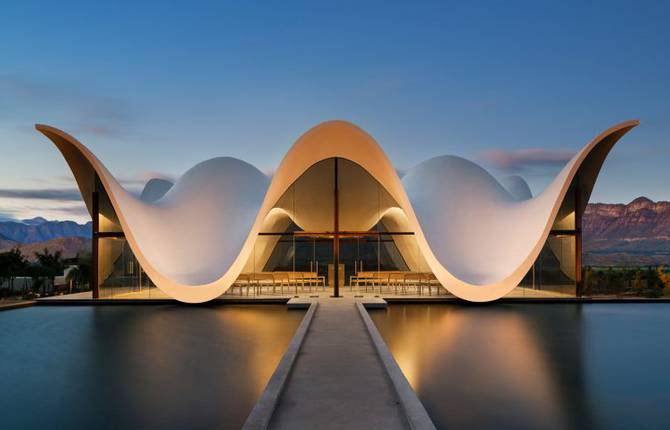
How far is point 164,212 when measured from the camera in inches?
640

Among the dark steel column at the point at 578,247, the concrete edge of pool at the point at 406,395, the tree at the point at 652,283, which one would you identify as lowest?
the tree at the point at 652,283

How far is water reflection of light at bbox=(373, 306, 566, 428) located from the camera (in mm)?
5527

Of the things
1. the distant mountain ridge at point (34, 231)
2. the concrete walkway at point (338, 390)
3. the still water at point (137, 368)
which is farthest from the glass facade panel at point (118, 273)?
the distant mountain ridge at point (34, 231)

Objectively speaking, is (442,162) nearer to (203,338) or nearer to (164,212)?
(164,212)

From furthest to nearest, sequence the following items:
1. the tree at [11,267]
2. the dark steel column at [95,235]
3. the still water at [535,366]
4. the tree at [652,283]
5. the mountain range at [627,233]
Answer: the mountain range at [627,233]
the tree at [11,267]
the tree at [652,283]
the dark steel column at [95,235]
the still water at [535,366]

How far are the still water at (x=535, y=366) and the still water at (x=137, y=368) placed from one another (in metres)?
2.35

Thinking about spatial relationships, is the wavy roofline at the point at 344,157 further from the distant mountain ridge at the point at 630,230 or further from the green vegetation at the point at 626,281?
the distant mountain ridge at the point at 630,230

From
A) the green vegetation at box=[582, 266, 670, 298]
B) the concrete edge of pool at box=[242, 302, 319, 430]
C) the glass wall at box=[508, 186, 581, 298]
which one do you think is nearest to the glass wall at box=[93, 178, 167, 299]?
the concrete edge of pool at box=[242, 302, 319, 430]

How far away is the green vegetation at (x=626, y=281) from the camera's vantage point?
1742 centimetres

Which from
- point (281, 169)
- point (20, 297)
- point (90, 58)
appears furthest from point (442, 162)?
point (20, 297)

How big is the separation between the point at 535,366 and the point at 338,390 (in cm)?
361

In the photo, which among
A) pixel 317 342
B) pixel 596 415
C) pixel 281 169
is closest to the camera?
pixel 596 415

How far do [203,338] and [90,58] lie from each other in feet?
41.5

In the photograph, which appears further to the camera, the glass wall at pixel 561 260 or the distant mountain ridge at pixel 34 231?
the distant mountain ridge at pixel 34 231
